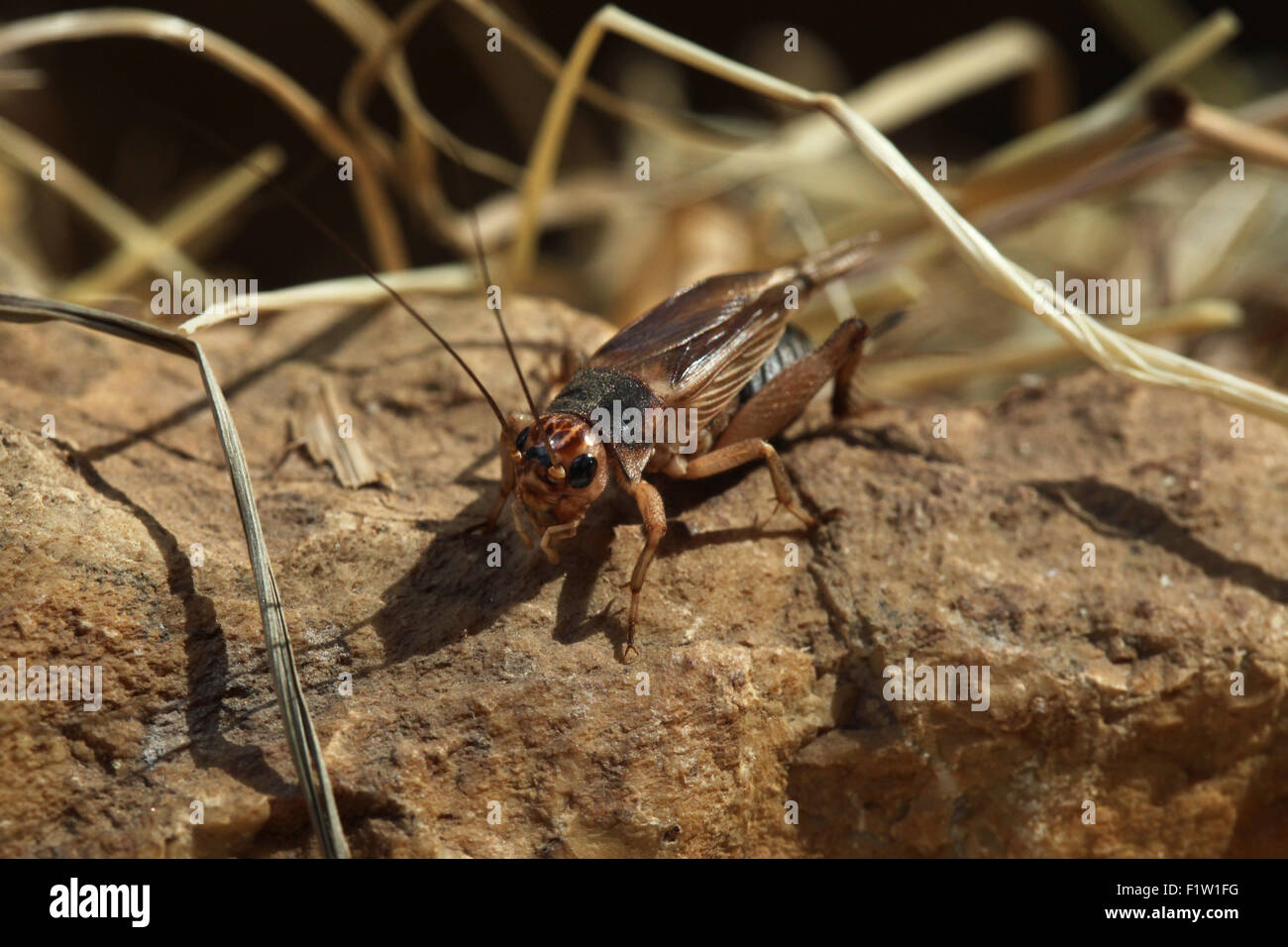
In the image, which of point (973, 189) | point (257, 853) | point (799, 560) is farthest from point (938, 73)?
point (257, 853)

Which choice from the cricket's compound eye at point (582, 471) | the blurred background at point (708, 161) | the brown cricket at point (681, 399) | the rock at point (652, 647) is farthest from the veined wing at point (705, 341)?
the blurred background at point (708, 161)

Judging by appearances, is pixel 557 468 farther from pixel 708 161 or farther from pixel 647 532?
pixel 708 161

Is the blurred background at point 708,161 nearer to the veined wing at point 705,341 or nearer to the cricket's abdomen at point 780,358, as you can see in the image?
the cricket's abdomen at point 780,358

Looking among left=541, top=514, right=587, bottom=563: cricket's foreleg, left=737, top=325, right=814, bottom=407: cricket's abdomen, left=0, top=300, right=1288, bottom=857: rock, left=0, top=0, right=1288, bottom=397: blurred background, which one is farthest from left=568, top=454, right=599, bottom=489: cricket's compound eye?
left=0, top=0, right=1288, bottom=397: blurred background

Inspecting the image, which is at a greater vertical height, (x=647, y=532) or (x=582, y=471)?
(x=582, y=471)

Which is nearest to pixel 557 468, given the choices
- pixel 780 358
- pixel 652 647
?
pixel 652 647

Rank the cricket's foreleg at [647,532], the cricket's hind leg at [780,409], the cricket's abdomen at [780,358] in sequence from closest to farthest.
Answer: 1. the cricket's foreleg at [647,532]
2. the cricket's hind leg at [780,409]
3. the cricket's abdomen at [780,358]
